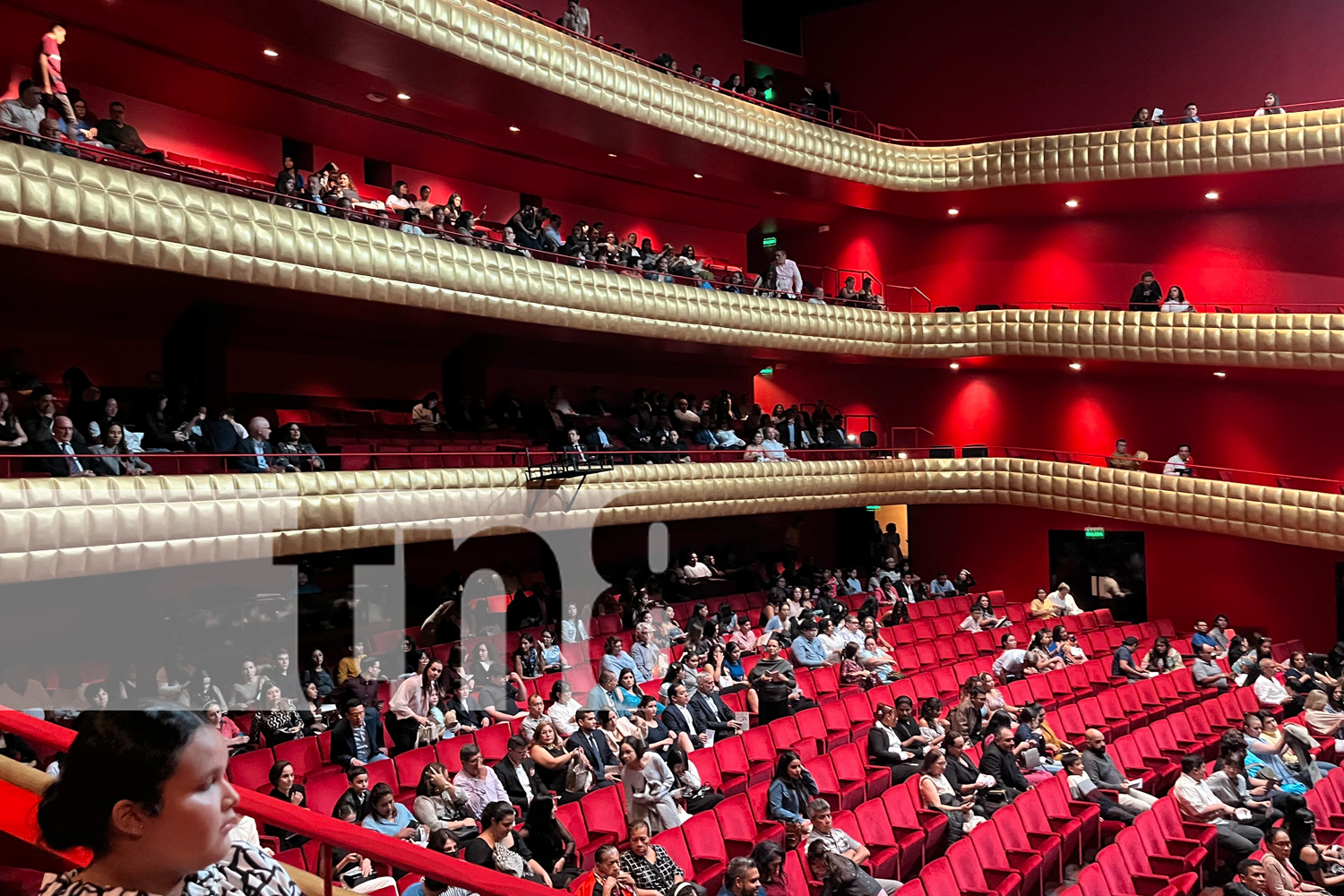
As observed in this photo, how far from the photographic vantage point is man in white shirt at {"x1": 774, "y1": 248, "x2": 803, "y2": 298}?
17.2 metres

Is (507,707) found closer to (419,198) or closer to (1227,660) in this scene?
(419,198)

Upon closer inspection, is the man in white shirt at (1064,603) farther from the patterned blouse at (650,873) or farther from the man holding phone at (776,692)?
the patterned blouse at (650,873)

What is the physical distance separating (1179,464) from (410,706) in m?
12.0

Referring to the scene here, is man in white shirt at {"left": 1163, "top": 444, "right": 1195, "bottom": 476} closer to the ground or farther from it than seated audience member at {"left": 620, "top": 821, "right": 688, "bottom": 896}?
farther from it

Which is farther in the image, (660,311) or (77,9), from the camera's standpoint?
(660,311)

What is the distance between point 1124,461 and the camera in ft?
54.5

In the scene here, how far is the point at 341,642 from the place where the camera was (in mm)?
11898

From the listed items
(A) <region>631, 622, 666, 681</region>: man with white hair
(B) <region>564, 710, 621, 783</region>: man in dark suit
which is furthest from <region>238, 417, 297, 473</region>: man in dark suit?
(B) <region>564, 710, 621, 783</region>: man in dark suit

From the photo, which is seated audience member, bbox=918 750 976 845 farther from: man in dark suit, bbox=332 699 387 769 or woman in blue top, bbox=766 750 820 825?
man in dark suit, bbox=332 699 387 769

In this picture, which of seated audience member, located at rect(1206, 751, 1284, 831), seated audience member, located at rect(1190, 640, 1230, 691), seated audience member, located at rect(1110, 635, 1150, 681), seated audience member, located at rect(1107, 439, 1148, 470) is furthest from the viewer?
seated audience member, located at rect(1107, 439, 1148, 470)

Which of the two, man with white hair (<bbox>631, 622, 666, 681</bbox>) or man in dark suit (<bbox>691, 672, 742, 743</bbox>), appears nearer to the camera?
man in dark suit (<bbox>691, 672, 742, 743</bbox>)

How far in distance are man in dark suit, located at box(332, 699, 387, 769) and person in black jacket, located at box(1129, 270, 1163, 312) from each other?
12.7 meters

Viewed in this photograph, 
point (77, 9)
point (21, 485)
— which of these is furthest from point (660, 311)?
point (21, 485)

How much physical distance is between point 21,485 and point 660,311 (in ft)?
26.5
